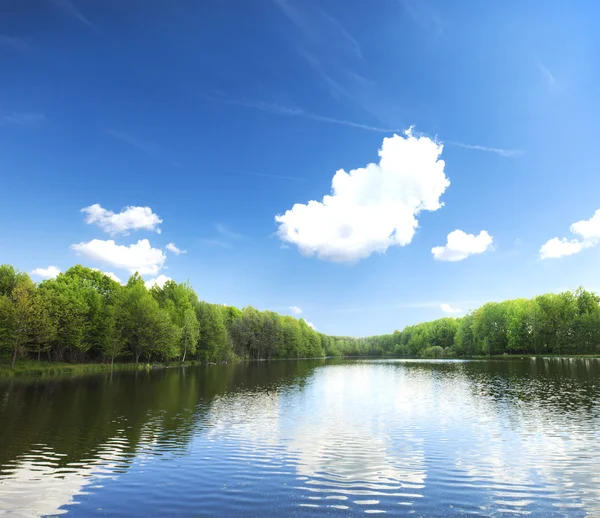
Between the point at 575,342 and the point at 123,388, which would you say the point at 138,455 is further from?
the point at 575,342

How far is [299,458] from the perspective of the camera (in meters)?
18.1

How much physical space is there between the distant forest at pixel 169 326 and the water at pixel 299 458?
116ft

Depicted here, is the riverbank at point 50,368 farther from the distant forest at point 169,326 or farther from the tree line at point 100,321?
the distant forest at point 169,326

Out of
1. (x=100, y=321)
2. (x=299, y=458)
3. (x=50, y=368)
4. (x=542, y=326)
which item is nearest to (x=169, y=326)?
(x=100, y=321)

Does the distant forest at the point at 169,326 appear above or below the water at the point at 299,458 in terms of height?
above

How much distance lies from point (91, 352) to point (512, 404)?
81.7 meters

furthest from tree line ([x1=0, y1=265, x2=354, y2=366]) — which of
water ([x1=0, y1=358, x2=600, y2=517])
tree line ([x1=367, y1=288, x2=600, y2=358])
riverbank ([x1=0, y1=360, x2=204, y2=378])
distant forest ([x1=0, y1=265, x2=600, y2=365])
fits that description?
tree line ([x1=367, y1=288, x2=600, y2=358])

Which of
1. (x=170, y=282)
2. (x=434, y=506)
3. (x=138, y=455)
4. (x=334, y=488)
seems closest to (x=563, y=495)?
(x=434, y=506)

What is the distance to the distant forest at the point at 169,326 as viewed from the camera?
217 ft

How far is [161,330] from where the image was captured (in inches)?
Result: 3492

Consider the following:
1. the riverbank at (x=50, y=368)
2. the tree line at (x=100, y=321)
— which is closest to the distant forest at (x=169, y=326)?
the tree line at (x=100, y=321)

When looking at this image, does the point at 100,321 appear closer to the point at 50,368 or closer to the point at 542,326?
the point at 50,368

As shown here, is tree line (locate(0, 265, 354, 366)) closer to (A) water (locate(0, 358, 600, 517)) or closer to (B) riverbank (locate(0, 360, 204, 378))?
(B) riverbank (locate(0, 360, 204, 378))

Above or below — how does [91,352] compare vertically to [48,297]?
below
